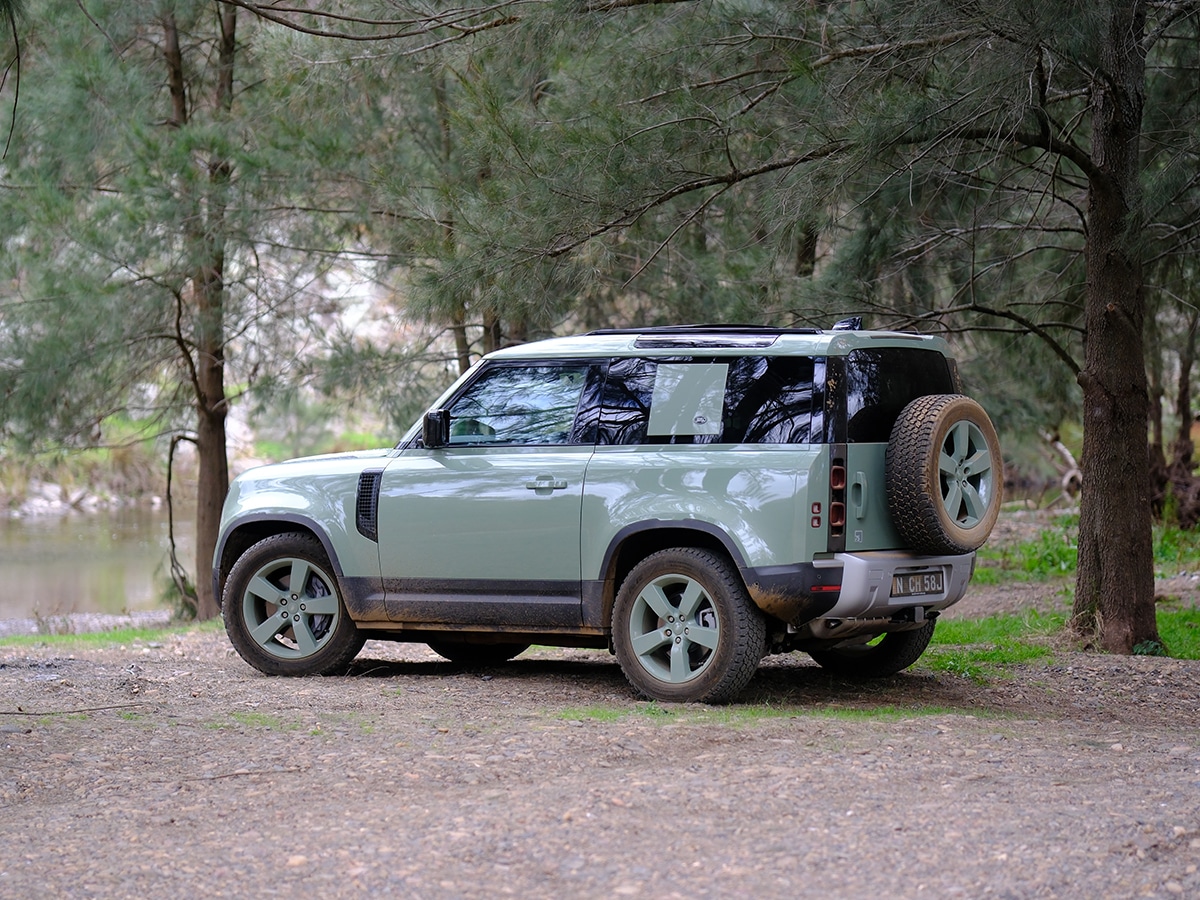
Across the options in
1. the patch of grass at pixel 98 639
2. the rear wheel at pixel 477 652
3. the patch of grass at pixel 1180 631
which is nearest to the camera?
the rear wheel at pixel 477 652

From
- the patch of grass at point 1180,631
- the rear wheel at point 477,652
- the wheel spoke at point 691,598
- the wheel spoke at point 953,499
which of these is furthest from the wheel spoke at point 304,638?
the patch of grass at point 1180,631

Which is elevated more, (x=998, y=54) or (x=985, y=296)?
(x=998, y=54)

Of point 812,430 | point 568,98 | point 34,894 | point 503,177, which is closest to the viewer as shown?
point 34,894

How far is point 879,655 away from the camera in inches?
318

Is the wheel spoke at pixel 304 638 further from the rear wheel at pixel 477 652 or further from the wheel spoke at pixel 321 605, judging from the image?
the rear wheel at pixel 477 652

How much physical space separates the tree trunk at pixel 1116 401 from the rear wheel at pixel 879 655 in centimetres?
185

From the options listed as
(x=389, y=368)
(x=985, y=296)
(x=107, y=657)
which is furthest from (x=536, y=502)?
(x=389, y=368)

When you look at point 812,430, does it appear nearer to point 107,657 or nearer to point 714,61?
point 714,61

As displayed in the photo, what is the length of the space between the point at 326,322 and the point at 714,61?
27.3 ft

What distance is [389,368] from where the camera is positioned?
15.3 m

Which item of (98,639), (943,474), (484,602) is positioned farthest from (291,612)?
(98,639)

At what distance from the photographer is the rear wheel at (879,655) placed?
7.93 metres

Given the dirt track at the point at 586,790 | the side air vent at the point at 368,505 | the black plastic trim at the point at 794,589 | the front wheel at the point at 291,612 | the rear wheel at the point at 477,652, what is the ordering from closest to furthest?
the dirt track at the point at 586,790 < the black plastic trim at the point at 794,589 < the side air vent at the point at 368,505 < the front wheel at the point at 291,612 < the rear wheel at the point at 477,652

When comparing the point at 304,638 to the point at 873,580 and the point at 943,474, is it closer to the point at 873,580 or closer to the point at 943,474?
the point at 873,580
